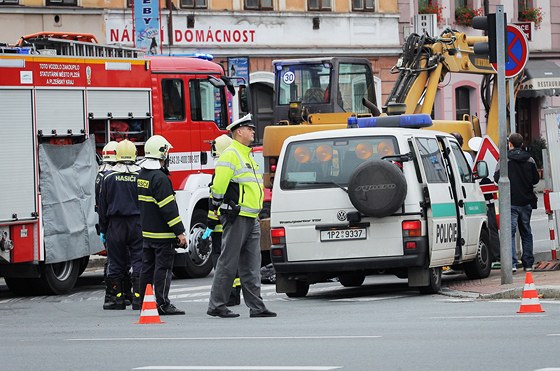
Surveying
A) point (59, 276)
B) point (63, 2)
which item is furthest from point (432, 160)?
point (63, 2)

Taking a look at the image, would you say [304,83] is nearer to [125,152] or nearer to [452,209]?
[452,209]

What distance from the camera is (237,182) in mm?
15703

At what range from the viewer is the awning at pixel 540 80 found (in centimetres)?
4881

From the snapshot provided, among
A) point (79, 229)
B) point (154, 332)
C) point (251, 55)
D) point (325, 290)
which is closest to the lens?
point (154, 332)

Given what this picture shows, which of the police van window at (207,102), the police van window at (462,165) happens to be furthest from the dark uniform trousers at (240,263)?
the police van window at (207,102)

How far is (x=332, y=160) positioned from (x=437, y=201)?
1298 millimetres

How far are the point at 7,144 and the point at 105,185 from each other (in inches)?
110

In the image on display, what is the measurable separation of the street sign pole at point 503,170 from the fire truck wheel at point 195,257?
6176mm

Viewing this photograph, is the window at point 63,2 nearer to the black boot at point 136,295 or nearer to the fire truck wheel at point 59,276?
the fire truck wheel at point 59,276

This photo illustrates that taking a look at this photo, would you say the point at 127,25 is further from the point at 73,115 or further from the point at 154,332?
the point at 154,332

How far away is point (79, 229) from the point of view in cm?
2123

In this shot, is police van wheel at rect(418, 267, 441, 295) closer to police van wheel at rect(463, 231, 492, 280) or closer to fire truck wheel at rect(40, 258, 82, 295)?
police van wheel at rect(463, 231, 492, 280)

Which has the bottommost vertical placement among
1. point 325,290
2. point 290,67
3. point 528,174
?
point 325,290

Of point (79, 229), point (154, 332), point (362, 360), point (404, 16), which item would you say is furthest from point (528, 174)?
point (404, 16)
